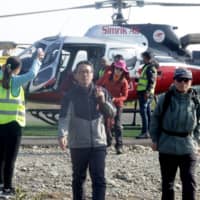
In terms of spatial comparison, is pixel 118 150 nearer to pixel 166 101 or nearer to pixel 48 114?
pixel 166 101

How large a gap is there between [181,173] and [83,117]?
3.77 ft

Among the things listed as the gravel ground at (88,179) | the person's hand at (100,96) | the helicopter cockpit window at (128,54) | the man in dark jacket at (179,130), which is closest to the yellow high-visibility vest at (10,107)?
the gravel ground at (88,179)

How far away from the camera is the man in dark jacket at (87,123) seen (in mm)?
7012

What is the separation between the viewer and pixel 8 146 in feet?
26.3

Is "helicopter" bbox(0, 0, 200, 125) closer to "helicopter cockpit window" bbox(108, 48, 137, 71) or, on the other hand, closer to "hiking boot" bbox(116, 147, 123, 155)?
"helicopter cockpit window" bbox(108, 48, 137, 71)

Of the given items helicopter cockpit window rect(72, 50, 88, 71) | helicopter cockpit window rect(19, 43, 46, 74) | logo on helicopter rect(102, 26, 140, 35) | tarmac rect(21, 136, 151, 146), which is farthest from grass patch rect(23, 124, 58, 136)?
logo on helicopter rect(102, 26, 140, 35)

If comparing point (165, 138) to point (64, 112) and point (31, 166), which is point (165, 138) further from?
point (31, 166)

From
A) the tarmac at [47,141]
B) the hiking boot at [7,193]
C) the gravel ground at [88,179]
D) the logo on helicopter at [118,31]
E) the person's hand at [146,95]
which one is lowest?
the hiking boot at [7,193]

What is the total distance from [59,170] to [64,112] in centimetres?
287

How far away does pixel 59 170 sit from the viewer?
386 inches

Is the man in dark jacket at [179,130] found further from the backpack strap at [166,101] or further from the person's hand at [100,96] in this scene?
the person's hand at [100,96]

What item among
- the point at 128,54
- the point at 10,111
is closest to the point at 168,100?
the point at 10,111

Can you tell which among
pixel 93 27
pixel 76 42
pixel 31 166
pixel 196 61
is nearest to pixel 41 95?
pixel 76 42

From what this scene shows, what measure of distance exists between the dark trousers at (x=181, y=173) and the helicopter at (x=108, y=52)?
9.46 metres
